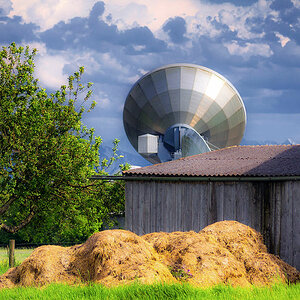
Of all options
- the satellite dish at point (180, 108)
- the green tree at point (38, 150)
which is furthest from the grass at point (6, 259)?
the satellite dish at point (180, 108)

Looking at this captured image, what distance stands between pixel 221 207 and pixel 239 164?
1.91 meters

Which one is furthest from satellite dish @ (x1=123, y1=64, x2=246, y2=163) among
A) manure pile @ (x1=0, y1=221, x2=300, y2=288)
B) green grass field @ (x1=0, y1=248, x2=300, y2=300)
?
green grass field @ (x1=0, y1=248, x2=300, y2=300)

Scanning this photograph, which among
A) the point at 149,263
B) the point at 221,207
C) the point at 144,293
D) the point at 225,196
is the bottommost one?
the point at 144,293

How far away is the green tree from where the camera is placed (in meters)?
17.5

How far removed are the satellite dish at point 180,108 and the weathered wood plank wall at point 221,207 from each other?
10.3 metres

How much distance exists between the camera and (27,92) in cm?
1853

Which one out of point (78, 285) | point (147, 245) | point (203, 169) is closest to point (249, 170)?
point (203, 169)

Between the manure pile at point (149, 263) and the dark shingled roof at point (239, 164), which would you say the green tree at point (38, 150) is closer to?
the dark shingled roof at point (239, 164)

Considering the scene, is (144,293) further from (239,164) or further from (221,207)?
(239,164)

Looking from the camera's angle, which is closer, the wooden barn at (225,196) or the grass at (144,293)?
the grass at (144,293)

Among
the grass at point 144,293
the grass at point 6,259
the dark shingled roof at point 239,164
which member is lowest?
the grass at point 6,259

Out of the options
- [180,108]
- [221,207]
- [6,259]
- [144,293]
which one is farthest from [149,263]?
[180,108]

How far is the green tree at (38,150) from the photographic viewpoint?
57.5 feet

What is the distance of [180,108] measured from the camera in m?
28.6
